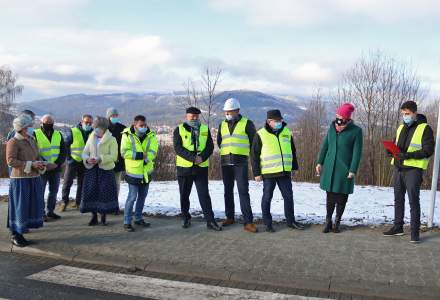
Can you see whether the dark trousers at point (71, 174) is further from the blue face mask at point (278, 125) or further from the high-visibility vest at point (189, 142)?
the blue face mask at point (278, 125)

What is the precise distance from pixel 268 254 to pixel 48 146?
15.8 feet

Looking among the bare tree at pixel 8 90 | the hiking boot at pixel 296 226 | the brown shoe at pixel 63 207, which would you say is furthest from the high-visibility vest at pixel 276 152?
the bare tree at pixel 8 90

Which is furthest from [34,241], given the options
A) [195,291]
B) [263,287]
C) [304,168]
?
[304,168]

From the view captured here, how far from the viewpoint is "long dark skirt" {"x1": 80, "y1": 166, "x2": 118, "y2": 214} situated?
7887 mm

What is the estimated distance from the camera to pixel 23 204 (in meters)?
7.01

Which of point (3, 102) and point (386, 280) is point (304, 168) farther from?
point (3, 102)

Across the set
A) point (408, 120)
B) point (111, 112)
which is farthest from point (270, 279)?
point (111, 112)

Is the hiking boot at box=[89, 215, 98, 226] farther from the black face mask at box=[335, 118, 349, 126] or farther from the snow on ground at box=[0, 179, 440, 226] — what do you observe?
the black face mask at box=[335, 118, 349, 126]

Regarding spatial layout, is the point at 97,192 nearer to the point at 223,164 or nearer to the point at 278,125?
the point at 223,164

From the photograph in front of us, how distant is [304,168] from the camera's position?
27.2 meters

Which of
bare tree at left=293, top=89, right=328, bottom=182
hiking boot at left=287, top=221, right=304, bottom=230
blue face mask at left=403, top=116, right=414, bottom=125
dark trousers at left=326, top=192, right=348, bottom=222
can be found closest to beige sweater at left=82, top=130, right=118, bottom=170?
hiking boot at left=287, top=221, right=304, bottom=230

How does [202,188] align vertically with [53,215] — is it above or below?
above

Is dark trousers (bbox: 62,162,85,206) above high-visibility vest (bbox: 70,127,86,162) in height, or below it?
below

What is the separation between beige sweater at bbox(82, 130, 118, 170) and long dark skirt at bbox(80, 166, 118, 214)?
13 cm
